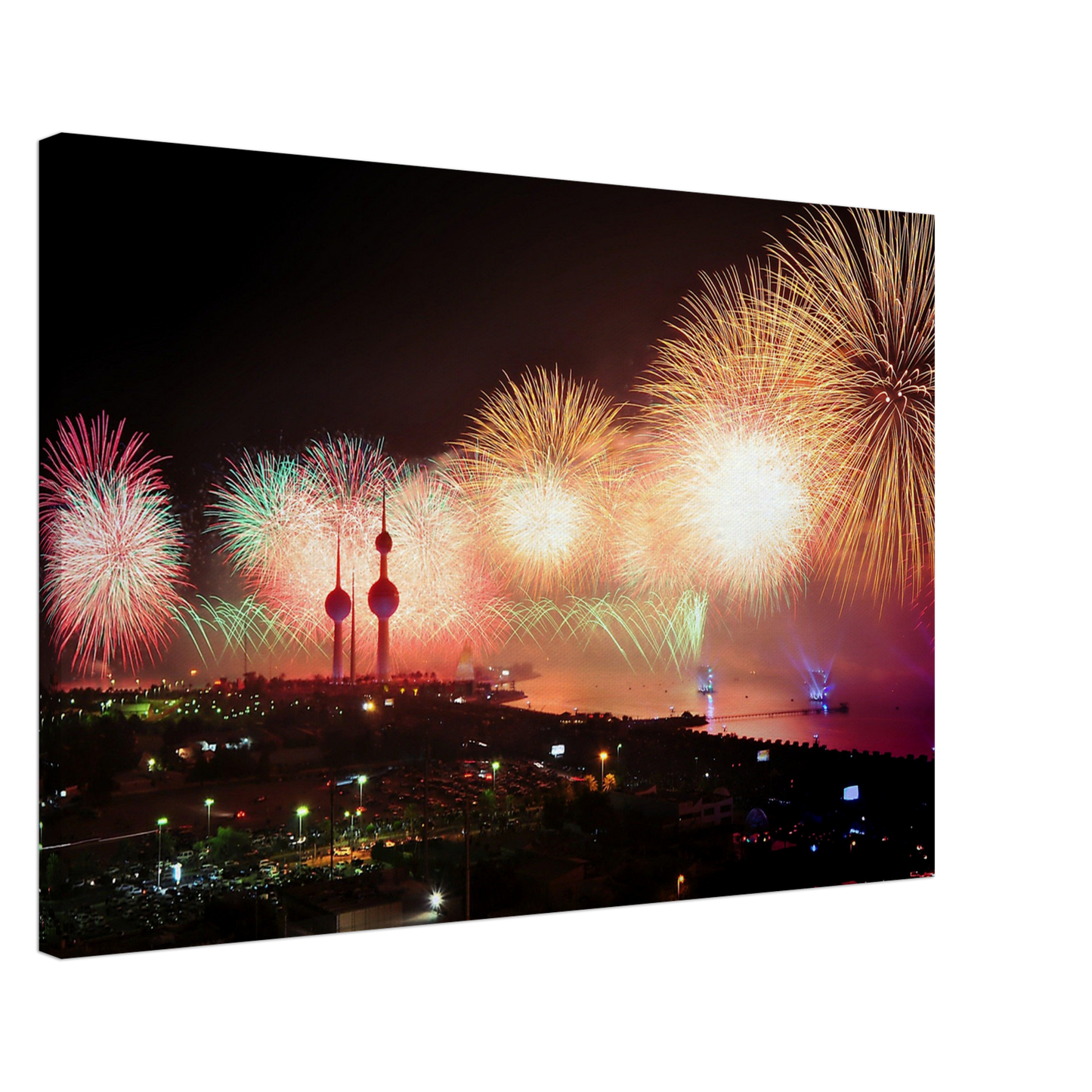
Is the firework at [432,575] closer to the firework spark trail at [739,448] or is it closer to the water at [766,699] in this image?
the water at [766,699]

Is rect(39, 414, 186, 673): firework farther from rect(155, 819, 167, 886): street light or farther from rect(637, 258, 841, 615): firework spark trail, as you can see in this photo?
rect(637, 258, 841, 615): firework spark trail

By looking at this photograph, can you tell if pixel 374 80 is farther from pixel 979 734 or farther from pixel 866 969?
pixel 866 969

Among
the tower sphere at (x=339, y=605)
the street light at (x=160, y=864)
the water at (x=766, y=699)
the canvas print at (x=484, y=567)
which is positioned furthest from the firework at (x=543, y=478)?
the street light at (x=160, y=864)

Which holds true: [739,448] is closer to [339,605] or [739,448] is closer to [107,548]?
[339,605]

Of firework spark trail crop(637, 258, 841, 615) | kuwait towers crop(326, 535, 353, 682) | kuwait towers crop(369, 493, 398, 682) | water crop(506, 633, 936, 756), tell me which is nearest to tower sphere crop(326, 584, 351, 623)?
kuwait towers crop(326, 535, 353, 682)

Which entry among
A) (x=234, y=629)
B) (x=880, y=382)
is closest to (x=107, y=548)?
(x=234, y=629)
